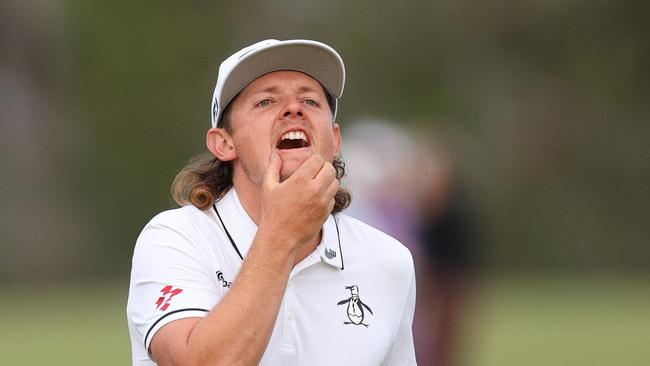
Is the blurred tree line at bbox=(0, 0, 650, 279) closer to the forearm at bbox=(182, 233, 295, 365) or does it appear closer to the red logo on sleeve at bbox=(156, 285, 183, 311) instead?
the red logo on sleeve at bbox=(156, 285, 183, 311)

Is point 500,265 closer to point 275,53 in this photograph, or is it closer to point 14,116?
point 14,116

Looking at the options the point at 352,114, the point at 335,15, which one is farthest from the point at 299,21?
the point at 352,114

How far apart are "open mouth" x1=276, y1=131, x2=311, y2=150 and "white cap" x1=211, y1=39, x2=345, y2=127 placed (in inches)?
9.3

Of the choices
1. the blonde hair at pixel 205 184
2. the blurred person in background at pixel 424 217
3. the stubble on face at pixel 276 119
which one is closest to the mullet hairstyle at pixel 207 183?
the blonde hair at pixel 205 184

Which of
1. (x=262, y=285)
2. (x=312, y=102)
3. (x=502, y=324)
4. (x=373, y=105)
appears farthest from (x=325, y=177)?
(x=373, y=105)

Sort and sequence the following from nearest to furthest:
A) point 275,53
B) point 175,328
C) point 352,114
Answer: point 175,328 < point 275,53 < point 352,114

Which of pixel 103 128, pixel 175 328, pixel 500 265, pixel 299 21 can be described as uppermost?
pixel 299 21

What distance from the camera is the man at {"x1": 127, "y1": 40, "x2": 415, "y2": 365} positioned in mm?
3623

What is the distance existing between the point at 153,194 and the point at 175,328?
20260 mm

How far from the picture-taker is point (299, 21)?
Result: 2544 cm

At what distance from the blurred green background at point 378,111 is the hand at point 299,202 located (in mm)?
16167

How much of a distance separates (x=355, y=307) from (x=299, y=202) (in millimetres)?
541

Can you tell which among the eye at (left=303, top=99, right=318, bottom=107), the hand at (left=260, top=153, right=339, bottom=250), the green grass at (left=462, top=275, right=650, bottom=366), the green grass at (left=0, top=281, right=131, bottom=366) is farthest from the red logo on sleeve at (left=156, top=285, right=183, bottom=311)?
the green grass at (left=0, top=281, right=131, bottom=366)

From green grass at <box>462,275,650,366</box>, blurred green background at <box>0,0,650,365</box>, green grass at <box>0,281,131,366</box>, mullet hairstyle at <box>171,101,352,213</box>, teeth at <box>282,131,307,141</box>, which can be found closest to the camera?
teeth at <box>282,131,307,141</box>
